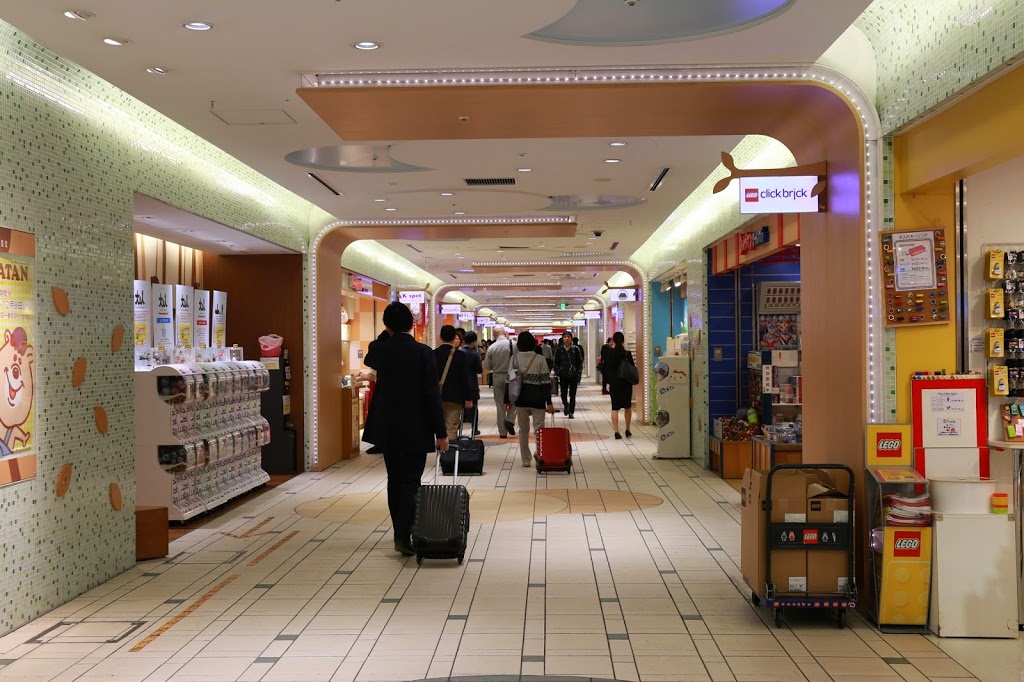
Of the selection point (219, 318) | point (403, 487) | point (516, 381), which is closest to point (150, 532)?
point (403, 487)

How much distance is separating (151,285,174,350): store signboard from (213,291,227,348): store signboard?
1352 millimetres

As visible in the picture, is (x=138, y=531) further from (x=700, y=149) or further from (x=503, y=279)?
(x=503, y=279)

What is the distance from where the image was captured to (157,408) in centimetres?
800

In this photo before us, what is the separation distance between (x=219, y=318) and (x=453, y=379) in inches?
101

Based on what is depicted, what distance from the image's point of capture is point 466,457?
10594mm

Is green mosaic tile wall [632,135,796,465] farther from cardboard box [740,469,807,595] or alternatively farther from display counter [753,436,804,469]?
cardboard box [740,469,807,595]

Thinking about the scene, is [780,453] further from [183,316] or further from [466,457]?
[183,316]

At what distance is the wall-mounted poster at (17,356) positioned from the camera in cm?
507

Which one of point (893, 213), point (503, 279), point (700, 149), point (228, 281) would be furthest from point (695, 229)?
point (503, 279)

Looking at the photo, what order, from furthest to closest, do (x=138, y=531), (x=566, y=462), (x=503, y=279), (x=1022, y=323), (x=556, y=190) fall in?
(x=503, y=279) < (x=566, y=462) < (x=556, y=190) < (x=138, y=531) < (x=1022, y=323)

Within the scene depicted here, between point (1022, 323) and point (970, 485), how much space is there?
3.23 feet

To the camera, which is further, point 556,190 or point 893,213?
point 556,190

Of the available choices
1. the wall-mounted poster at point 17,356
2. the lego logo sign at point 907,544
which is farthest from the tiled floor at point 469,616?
the wall-mounted poster at point 17,356

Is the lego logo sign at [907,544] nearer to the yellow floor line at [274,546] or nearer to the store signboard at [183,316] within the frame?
the yellow floor line at [274,546]
